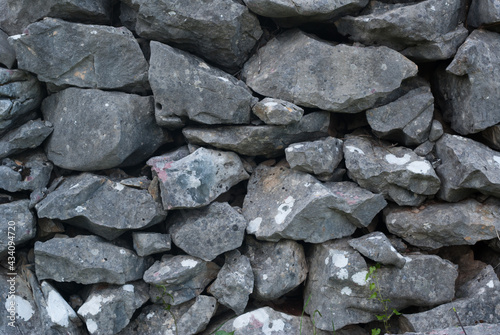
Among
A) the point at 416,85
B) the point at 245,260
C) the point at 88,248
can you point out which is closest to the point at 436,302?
the point at 245,260

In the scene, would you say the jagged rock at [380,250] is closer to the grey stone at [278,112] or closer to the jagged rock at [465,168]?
the jagged rock at [465,168]

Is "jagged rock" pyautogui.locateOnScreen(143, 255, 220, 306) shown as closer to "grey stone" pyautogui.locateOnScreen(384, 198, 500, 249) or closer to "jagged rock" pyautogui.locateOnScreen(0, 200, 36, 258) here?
"jagged rock" pyautogui.locateOnScreen(0, 200, 36, 258)

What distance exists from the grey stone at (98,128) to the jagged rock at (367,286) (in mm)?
1781

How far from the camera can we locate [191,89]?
3.56 metres

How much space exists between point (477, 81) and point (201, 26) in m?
2.18

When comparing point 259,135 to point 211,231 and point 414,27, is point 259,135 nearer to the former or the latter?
point 211,231

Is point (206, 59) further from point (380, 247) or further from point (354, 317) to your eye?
point (354, 317)

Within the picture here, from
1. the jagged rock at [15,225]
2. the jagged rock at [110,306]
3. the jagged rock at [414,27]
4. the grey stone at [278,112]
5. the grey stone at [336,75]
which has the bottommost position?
the jagged rock at [110,306]

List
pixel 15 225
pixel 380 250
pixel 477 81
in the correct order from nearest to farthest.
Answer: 1. pixel 380 250
2. pixel 15 225
3. pixel 477 81

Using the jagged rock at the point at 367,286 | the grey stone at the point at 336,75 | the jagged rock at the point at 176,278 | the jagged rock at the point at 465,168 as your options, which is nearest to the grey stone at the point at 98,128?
the jagged rock at the point at 176,278

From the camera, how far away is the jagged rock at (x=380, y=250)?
333cm

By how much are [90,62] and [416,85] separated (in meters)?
2.66

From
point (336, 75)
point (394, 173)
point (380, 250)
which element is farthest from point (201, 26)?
point (380, 250)

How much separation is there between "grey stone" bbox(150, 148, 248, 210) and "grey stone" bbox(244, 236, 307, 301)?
0.59 metres
